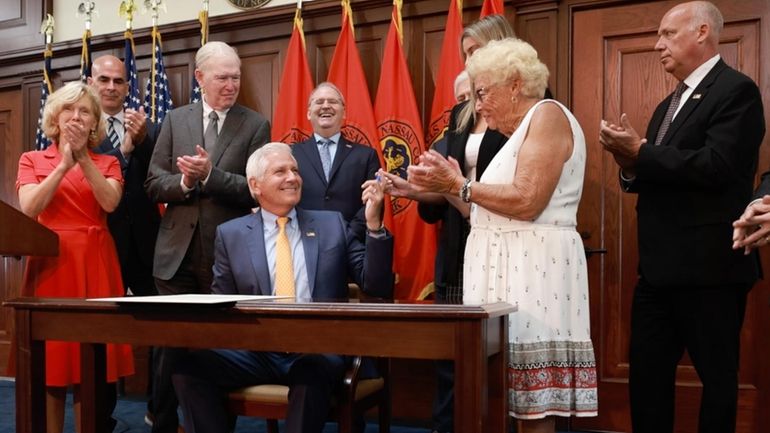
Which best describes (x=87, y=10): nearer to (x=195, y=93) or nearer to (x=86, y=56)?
(x=86, y=56)

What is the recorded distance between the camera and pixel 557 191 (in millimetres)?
2061

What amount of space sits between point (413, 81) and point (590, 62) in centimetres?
96

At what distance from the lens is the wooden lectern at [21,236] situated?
8.51 ft

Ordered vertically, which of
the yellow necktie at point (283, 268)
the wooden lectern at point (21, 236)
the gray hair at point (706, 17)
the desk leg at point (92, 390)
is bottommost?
the desk leg at point (92, 390)

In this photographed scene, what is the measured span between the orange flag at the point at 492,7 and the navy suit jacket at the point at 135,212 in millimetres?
1771

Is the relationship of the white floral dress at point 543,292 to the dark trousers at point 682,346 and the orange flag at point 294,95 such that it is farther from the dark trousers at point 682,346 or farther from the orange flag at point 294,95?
the orange flag at point 294,95

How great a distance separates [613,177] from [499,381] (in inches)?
87.0

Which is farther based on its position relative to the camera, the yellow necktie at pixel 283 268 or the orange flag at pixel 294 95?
the orange flag at pixel 294 95

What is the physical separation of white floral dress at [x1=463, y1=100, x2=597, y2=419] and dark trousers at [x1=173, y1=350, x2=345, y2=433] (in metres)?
0.53

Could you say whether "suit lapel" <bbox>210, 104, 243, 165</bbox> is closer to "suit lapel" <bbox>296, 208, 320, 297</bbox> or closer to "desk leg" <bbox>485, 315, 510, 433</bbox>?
"suit lapel" <bbox>296, 208, 320, 297</bbox>

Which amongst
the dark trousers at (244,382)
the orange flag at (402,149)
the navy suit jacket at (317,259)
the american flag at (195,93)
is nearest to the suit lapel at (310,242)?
the navy suit jacket at (317,259)

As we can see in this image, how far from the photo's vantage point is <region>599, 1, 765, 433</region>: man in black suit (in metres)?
2.50

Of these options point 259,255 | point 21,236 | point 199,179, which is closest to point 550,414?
point 259,255

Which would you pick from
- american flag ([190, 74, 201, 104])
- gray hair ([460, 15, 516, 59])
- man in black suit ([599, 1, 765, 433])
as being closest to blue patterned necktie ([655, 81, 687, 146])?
man in black suit ([599, 1, 765, 433])
